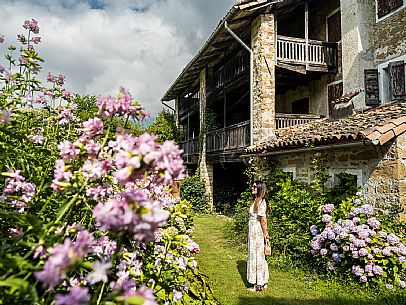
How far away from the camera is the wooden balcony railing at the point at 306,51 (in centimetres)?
1155

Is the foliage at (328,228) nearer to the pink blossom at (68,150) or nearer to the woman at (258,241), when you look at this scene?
the woman at (258,241)

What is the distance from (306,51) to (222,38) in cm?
341

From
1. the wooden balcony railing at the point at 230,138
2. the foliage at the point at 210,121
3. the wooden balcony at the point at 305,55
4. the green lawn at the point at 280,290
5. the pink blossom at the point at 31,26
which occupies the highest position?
the wooden balcony at the point at 305,55

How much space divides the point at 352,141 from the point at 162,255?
5290mm

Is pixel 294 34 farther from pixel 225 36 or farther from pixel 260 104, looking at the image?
pixel 260 104

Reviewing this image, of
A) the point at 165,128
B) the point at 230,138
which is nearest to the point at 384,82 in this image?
the point at 230,138

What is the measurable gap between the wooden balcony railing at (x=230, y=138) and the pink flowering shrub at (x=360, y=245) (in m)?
5.79

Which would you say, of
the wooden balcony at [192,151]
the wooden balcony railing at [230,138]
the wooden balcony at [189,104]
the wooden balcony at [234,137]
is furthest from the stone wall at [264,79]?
the wooden balcony at [189,104]

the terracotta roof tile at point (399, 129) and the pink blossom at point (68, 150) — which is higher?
the terracotta roof tile at point (399, 129)

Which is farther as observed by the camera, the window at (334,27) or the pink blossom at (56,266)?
the window at (334,27)

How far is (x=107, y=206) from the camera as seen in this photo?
1.00 m

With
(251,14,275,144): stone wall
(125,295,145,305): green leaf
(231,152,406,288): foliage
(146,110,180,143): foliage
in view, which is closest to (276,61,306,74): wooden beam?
(251,14,275,144): stone wall

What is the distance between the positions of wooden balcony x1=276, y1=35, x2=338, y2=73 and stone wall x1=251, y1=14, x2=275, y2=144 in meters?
0.46

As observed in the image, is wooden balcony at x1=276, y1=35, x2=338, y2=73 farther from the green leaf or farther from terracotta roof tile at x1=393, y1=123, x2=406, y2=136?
the green leaf
